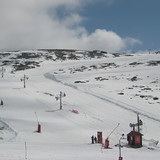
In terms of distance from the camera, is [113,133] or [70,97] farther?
[70,97]

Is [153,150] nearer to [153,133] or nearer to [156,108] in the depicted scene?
[153,133]

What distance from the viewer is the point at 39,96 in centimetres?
6450

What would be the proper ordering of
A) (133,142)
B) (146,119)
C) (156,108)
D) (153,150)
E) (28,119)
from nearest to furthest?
(153,150)
(133,142)
(28,119)
(146,119)
(156,108)

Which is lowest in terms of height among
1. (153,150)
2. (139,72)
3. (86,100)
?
(153,150)

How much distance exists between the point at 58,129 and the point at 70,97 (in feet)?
102

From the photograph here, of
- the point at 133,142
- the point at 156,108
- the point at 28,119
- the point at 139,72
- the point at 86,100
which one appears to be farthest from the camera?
the point at 139,72

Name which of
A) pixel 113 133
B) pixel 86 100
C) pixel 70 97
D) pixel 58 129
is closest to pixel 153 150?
pixel 113 133

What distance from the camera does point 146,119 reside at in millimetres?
44875

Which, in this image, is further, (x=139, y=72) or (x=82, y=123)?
(x=139, y=72)

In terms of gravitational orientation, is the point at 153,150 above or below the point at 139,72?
below

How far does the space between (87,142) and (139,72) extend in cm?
8746

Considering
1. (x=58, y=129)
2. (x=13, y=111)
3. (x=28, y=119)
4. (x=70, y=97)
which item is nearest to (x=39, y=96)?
(x=70, y=97)

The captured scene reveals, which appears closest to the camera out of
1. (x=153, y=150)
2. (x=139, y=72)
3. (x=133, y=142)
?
(x=153, y=150)

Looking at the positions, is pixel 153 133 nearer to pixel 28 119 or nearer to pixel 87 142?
pixel 87 142
